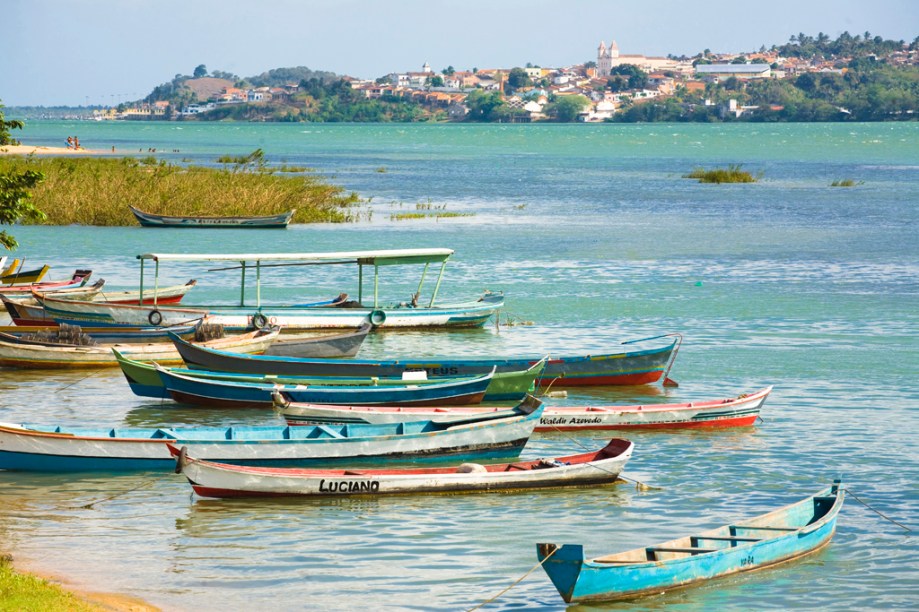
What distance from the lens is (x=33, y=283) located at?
3366cm

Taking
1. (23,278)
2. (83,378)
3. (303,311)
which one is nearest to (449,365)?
(303,311)

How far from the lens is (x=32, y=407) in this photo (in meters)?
24.2

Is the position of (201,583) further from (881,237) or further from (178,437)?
(881,237)

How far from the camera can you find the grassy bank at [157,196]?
55.0 meters

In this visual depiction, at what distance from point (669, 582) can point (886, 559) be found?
373 cm

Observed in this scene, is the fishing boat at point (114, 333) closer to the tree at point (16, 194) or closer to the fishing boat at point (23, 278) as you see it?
the fishing boat at point (23, 278)

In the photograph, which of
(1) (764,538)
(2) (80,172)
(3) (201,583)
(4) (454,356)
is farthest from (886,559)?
(2) (80,172)

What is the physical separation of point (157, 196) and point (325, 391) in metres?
36.5

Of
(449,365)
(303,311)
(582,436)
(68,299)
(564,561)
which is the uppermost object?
Result: (564,561)

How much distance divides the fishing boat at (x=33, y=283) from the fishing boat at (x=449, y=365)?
9563 millimetres

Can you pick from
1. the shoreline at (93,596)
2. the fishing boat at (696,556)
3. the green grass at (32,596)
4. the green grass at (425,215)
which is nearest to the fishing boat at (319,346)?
the shoreline at (93,596)

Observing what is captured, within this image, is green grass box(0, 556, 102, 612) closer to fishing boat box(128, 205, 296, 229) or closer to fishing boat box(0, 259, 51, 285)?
fishing boat box(0, 259, 51, 285)

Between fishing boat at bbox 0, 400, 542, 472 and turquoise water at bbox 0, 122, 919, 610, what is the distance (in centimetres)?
42

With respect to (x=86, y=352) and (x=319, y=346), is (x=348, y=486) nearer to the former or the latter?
(x=319, y=346)
